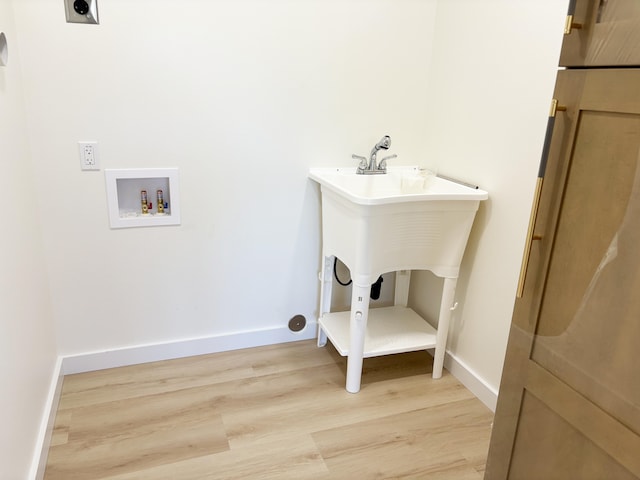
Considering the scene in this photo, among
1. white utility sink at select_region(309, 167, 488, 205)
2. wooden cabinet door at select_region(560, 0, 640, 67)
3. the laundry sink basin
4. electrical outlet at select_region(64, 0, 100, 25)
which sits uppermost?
electrical outlet at select_region(64, 0, 100, 25)

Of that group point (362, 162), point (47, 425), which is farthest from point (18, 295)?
point (362, 162)

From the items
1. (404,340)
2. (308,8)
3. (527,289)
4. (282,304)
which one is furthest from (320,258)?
(527,289)

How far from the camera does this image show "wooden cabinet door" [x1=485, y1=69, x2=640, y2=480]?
3.05 ft

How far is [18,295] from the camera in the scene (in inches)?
61.1

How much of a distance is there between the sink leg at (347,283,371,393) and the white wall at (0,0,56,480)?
1.23m

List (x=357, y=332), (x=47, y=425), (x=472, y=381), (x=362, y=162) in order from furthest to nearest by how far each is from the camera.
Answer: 1. (x=362, y=162)
2. (x=472, y=381)
3. (x=357, y=332)
4. (x=47, y=425)

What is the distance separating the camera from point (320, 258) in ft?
8.25

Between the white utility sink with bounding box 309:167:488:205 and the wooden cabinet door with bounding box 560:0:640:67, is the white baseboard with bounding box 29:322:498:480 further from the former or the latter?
the wooden cabinet door with bounding box 560:0:640:67

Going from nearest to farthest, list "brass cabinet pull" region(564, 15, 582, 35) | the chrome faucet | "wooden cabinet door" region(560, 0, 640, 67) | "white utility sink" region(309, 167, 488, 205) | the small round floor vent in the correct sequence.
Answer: "wooden cabinet door" region(560, 0, 640, 67) < "brass cabinet pull" region(564, 15, 582, 35) < "white utility sink" region(309, 167, 488, 205) < the chrome faucet < the small round floor vent

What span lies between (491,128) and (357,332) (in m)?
1.04

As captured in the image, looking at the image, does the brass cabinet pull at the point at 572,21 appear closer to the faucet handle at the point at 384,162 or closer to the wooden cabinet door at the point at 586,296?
the wooden cabinet door at the point at 586,296

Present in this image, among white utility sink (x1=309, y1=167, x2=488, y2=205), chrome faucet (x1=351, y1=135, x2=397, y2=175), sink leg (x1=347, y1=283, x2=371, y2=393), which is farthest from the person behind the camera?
chrome faucet (x1=351, y1=135, x2=397, y2=175)

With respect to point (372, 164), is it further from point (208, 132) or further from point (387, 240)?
point (208, 132)

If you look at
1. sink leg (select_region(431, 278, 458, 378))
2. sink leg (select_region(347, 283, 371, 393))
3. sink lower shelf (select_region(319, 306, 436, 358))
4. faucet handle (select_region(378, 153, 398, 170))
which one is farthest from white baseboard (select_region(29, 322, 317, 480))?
faucet handle (select_region(378, 153, 398, 170))
